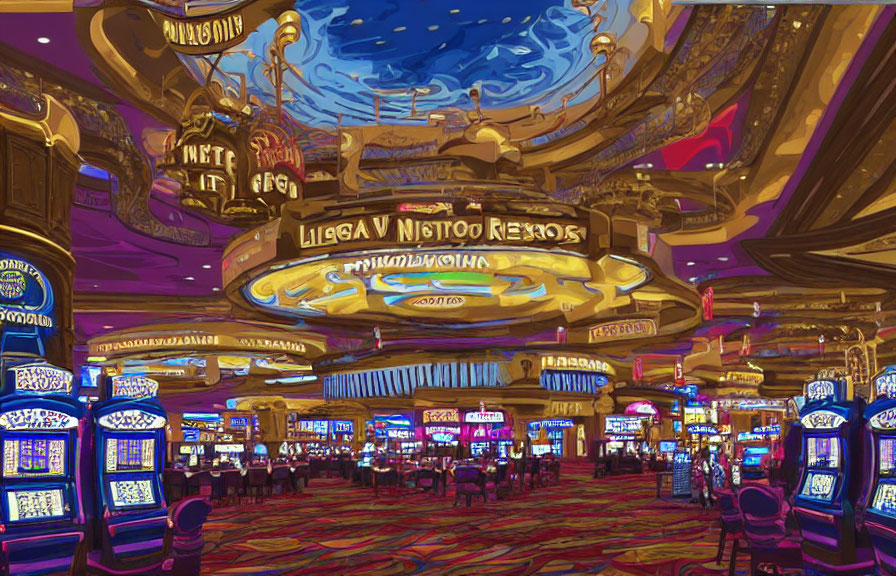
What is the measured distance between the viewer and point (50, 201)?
257 inches

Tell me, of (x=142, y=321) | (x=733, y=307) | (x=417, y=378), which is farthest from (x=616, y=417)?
(x=142, y=321)

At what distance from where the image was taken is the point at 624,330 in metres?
13.6

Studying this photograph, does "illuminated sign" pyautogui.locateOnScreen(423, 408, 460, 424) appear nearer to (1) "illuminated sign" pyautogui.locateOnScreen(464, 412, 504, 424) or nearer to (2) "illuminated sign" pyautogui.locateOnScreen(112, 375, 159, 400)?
(1) "illuminated sign" pyautogui.locateOnScreen(464, 412, 504, 424)

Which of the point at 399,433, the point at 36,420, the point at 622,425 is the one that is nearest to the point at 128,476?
the point at 36,420

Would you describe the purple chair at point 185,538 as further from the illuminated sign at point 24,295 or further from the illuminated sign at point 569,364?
the illuminated sign at point 569,364

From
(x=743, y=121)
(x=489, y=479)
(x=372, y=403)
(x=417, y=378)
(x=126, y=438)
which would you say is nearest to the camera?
(x=126, y=438)

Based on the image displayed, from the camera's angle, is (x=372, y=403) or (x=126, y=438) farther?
(x=372, y=403)

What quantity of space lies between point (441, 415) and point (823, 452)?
58.3ft

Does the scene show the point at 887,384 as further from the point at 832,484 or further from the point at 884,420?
the point at 832,484

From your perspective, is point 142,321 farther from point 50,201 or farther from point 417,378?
point 50,201

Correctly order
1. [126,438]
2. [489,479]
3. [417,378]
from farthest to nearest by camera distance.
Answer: [417,378], [489,479], [126,438]

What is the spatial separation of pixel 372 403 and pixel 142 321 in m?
12.9

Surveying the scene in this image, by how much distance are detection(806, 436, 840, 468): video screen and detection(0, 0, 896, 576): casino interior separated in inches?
0.6

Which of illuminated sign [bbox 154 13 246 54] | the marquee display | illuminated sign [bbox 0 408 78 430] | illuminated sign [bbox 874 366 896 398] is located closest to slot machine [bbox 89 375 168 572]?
illuminated sign [bbox 0 408 78 430]
